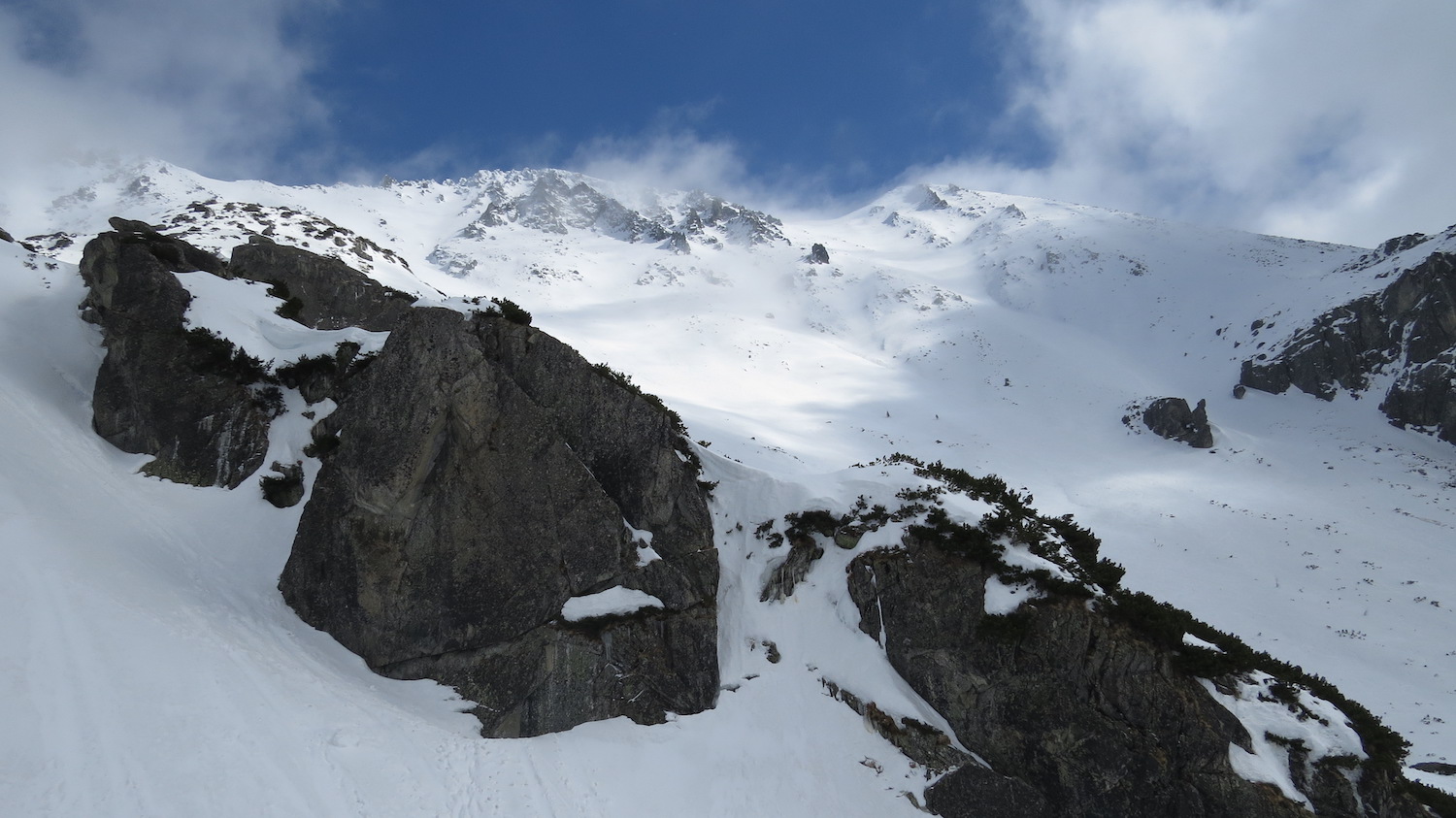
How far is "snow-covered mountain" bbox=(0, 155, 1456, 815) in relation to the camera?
1048 centimetres

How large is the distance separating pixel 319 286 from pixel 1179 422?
2218 inches

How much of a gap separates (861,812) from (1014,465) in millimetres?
31701

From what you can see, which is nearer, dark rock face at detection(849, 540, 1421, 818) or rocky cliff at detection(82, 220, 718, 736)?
dark rock face at detection(849, 540, 1421, 818)

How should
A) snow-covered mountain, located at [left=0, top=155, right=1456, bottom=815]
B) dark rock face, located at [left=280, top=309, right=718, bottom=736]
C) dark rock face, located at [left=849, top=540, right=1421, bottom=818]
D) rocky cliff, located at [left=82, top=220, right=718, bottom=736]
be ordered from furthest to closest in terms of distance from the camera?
rocky cliff, located at [left=82, top=220, right=718, bottom=736], dark rock face, located at [left=280, top=309, right=718, bottom=736], dark rock face, located at [left=849, top=540, right=1421, bottom=818], snow-covered mountain, located at [left=0, top=155, right=1456, bottom=815]

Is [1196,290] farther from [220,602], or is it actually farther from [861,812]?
[220,602]

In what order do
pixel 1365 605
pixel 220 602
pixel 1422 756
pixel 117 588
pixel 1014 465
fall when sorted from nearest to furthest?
pixel 117 588 → pixel 220 602 → pixel 1422 756 → pixel 1365 605 → pixel 1014 465

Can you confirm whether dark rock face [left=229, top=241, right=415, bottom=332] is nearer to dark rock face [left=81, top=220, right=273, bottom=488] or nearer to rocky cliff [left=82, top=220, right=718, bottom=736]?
dark rock face [left=81, top=220, right=273, bottom=488]

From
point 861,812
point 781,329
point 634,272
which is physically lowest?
point 861,812

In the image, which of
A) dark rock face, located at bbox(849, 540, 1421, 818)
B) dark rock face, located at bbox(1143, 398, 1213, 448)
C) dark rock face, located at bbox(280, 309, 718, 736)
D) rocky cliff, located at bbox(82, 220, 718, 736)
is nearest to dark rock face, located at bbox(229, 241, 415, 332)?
rocky cliff, located at bbox(82, 220, 718, 736)

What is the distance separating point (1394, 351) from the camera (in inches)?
1960

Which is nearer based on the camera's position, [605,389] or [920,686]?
[920,686]

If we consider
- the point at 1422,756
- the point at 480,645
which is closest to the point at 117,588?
the point at 480,645

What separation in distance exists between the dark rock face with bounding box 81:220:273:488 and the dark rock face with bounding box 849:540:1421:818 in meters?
18.6

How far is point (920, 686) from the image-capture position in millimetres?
14555
